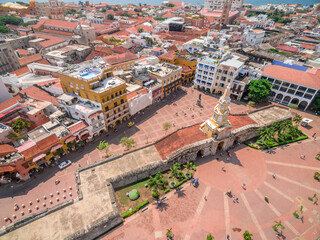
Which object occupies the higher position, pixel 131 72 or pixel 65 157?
pixel 131 72

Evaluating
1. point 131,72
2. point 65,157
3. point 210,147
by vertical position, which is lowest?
point 65,157

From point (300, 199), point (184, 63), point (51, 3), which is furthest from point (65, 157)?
point (51, 3)

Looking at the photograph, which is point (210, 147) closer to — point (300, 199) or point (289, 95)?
point (300, 199)

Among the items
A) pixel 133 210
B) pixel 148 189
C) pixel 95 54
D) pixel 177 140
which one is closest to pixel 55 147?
pixel 133 210

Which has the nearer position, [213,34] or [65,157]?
[65,157]

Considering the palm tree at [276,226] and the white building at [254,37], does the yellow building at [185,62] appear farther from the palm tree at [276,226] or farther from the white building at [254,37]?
the palm tree at [276,226]

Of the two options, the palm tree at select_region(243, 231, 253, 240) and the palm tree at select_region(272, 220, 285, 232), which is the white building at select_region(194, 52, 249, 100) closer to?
the palm tree at select_region(272, 220, 285, 232)

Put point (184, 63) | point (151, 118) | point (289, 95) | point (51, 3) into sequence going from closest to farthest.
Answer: point (151, 118) < point (289, 95) < point (184, 63) < point (51, 3)
